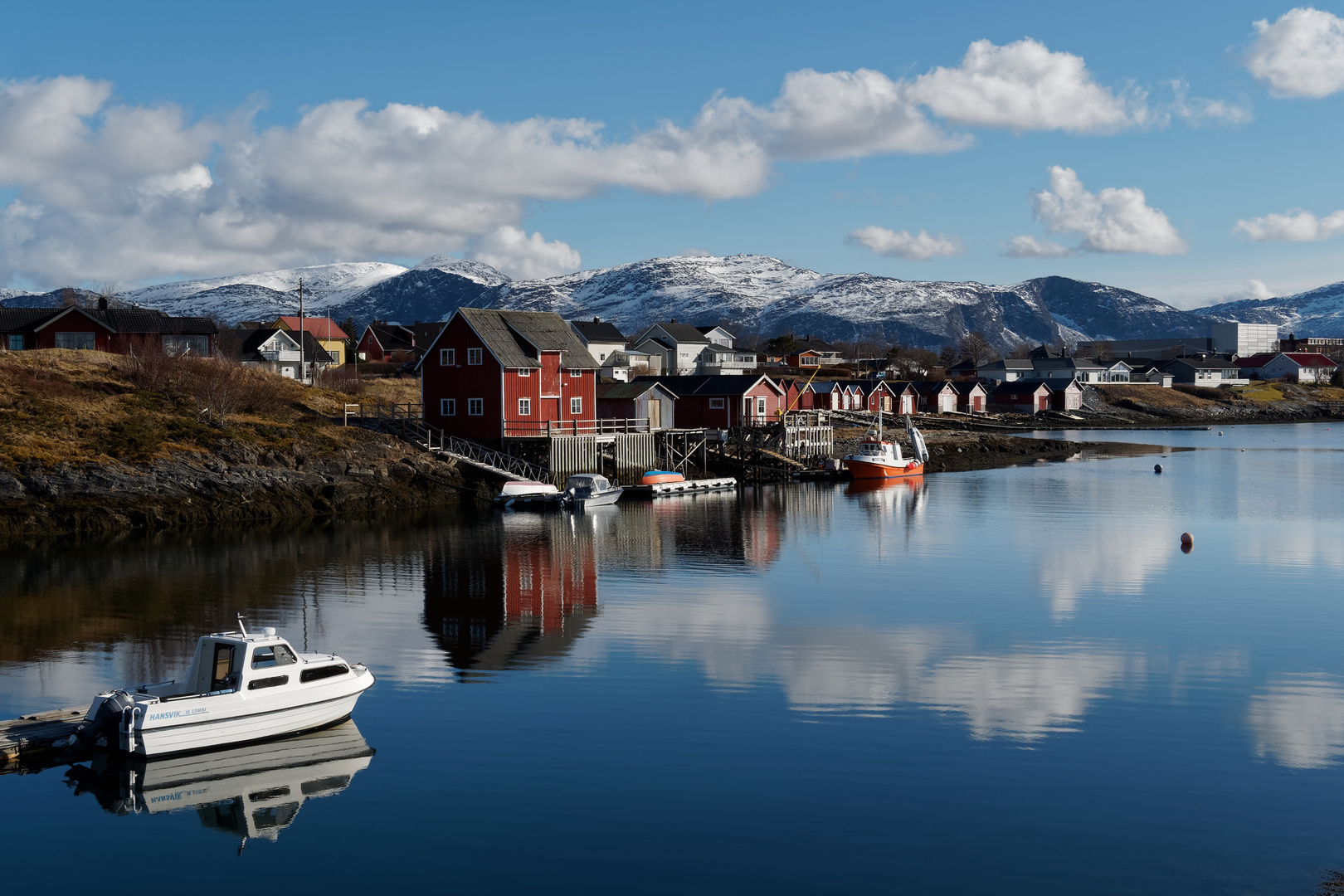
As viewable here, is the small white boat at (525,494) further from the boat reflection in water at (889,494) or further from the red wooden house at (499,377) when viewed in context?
the boat reflection in water at (889,494)

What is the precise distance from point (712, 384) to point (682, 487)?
59.2 feet

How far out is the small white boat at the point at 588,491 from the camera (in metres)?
59.7

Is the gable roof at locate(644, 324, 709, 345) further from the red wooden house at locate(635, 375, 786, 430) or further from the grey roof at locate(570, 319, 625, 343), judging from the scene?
the red wooden house at locate(635, 375, 786, 430)

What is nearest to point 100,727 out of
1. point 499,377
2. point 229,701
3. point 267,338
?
point 229,701

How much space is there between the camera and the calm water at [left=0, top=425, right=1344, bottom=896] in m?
16.0

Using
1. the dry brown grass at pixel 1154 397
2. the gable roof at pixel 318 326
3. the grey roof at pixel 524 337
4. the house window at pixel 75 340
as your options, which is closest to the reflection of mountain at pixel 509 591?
the grey roof at pixel 524 337

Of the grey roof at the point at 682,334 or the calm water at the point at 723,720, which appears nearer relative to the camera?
the calm water at the point at 723,720

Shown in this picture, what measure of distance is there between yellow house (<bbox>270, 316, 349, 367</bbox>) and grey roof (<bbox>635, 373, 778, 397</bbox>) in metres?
51.6

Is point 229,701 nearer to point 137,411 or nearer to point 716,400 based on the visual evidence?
point 137,411

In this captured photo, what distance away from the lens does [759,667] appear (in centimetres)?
2619

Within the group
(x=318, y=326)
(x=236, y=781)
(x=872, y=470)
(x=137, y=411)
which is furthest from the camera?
(x=318, y=326)

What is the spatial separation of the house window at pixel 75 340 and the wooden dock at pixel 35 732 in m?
70.7

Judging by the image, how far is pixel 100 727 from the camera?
19.4 meters

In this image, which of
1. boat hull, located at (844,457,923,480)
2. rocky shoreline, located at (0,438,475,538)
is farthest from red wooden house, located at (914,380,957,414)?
rocky shoreline, located at (0,438,475,538)
